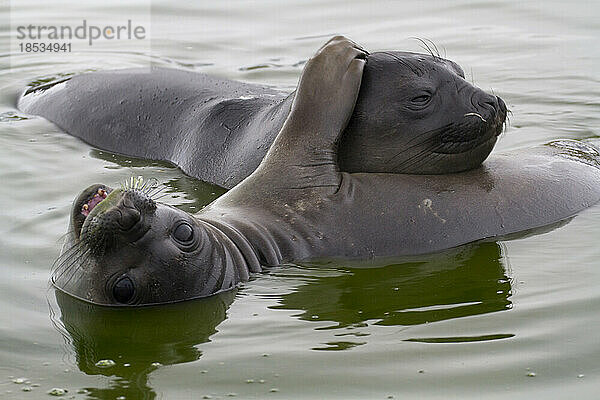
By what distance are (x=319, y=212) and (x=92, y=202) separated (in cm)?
139

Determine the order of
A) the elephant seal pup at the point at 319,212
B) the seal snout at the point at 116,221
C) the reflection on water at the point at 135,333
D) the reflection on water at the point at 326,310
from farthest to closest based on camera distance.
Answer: the elephant seal pup at the point at 319,212
the seal snout at the point at 116,221
the reflection on water at the point at 326,310
the reflection on water at the point at 135,333

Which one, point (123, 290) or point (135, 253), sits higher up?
point (135, 253)

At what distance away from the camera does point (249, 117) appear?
30.9 ft

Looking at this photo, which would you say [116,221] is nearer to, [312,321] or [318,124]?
[312,321]

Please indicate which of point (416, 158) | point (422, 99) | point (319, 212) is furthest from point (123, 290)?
point (422, 99)

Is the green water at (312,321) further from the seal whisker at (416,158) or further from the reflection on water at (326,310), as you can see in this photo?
the seal whisker at (416,158)

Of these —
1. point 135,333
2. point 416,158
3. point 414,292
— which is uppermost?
point 416,158

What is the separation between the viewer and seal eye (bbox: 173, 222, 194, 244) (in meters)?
6.53

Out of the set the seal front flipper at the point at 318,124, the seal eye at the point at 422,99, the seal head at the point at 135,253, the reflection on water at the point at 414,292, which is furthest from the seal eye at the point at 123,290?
the seal eye at the point at 422,99

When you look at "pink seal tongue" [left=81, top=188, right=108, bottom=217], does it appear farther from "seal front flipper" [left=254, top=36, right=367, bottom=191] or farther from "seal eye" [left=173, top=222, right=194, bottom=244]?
"seal front flipper" [left=254, top=36, right=367, bottom=191]

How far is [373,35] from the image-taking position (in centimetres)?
1402

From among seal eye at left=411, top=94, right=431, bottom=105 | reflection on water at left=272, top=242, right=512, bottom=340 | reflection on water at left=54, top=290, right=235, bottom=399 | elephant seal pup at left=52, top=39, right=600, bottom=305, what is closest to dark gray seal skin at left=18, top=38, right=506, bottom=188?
seal eye at left=411, top=94, right=431, bottom=105

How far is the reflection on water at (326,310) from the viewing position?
6.09 metres

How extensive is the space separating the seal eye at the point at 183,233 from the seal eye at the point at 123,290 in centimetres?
34
